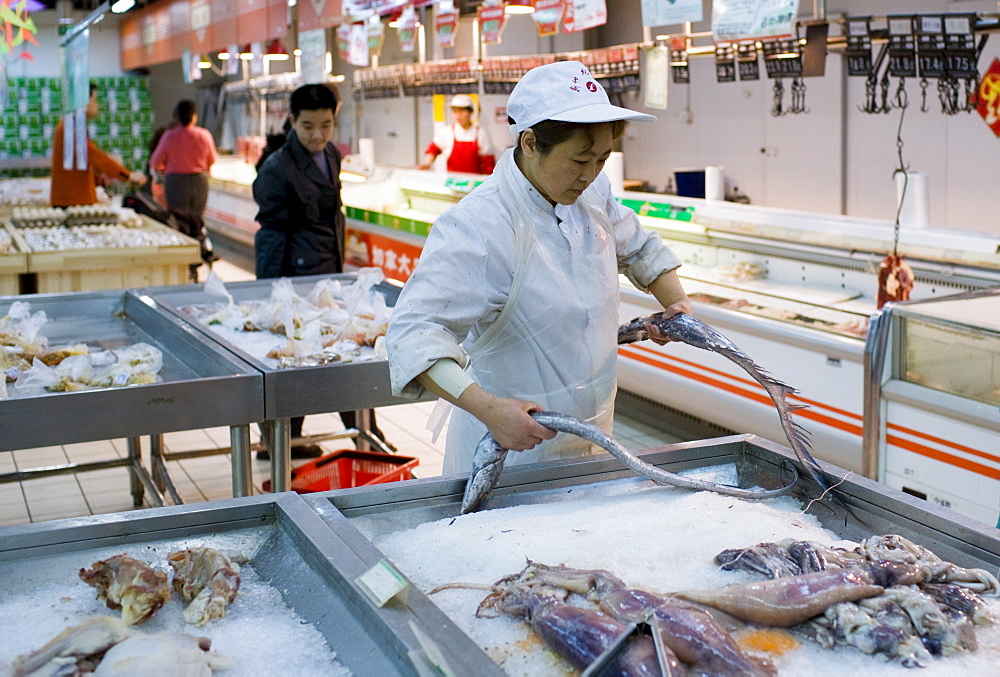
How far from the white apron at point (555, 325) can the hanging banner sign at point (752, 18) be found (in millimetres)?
3157

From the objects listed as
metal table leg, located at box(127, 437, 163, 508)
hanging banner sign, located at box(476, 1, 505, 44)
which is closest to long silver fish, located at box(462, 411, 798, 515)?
metal table leg, located at box(127, 437, 163, 508)

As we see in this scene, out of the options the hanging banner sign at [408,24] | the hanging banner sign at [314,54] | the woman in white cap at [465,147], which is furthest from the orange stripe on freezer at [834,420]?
the hanging banner sign at [314,54]

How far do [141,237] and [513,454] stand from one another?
18.8 feet

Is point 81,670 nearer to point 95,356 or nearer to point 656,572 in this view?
point 656,572

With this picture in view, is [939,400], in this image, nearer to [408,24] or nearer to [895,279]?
[895,279]

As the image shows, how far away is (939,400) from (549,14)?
4482mm

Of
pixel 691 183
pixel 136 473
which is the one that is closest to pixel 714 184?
pixel 691 183

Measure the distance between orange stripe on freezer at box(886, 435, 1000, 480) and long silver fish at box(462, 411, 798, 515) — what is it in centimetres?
193

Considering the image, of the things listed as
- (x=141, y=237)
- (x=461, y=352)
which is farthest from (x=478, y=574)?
(x=141, y=237)

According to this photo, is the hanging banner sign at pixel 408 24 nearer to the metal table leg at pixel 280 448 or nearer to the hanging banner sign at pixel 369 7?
the hanging banner sign at pixel 369 7

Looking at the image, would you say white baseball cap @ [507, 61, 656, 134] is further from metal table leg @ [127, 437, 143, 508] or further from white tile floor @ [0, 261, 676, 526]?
metal table leg @ [127, 437, 143, 508]

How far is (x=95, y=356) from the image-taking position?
168 inches

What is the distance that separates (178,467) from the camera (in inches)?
236

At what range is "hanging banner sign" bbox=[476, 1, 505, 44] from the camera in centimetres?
823
